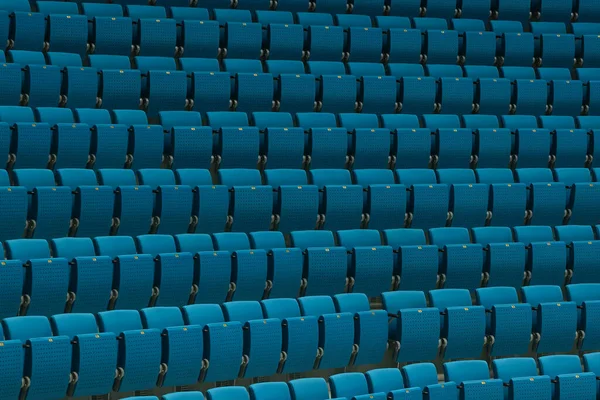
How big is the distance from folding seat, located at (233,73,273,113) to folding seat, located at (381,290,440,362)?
122 centimetres

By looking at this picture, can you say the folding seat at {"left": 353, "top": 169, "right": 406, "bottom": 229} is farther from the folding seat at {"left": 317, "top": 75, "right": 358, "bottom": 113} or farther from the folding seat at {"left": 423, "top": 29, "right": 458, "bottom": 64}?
the folding seat at {"left": 423, "top": 29, "right": 458, "bottom": 64}

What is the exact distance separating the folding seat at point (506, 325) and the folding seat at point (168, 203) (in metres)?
1.01

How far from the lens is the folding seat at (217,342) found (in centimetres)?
308

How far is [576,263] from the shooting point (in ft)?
13.0

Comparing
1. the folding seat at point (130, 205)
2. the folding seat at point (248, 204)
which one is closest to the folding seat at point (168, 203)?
the folding seat at point (130, 205)

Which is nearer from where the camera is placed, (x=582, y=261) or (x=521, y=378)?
(x=521, y=378)

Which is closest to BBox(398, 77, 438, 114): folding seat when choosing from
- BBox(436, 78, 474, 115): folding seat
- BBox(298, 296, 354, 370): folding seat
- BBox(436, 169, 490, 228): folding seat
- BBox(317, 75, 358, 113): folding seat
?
BBox(436, 78, 474, 115): folding seat

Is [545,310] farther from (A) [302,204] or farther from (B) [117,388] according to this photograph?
(B) [117,388]

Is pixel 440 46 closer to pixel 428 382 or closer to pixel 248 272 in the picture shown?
pixel 248 272

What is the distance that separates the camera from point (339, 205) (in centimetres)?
393

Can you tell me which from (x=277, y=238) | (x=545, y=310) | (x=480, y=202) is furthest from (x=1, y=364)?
(x=480, y=202)

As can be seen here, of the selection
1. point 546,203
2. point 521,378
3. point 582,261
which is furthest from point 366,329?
point 546,203

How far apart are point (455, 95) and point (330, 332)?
1728 millimetres

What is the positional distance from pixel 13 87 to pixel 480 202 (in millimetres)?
1758
